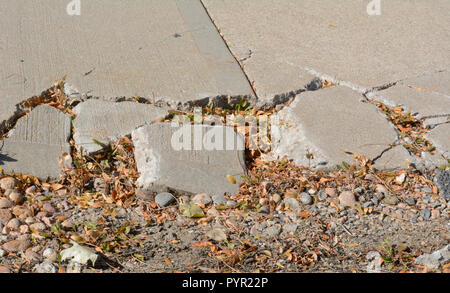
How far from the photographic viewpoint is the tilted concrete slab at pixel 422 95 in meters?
2.68

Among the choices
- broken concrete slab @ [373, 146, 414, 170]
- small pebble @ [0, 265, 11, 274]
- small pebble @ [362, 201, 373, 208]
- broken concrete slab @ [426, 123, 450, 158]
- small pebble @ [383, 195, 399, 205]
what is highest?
broken concrete slab @ [426, 123, 450, 158]

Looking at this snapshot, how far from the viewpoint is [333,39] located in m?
3.32

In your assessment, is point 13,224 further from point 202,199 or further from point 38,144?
point 202,199

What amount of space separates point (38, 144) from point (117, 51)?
0.88m

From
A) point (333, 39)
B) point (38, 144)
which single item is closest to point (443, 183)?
point (333, 39)

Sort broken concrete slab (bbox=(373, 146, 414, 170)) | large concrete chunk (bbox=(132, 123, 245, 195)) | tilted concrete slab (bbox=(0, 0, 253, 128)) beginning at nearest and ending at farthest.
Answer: large concrete chunk (bbox=(132, 123, 245, 195))
broken concrete slab (bbox=(373, 146, 414, 170))
tilted concrete slab (bbox=(0, 0, 253, 128))

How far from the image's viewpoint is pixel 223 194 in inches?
87.4

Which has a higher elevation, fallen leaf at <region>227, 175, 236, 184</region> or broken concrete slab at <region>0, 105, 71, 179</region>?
broken concrete slab at <region>0, 105, 71, 179</region>

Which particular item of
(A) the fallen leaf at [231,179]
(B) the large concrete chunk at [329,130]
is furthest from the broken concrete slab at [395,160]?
(A) the fallen leaf at [231,179]

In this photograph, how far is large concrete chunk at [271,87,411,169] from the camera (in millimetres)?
2381

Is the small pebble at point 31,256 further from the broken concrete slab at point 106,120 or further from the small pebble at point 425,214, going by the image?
the small pebble at point 425,214

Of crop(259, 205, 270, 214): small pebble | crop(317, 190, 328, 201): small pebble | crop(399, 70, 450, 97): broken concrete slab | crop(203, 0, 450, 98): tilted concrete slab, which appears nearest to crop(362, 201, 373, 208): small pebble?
crop(317, 190, 328, 201): small pebble

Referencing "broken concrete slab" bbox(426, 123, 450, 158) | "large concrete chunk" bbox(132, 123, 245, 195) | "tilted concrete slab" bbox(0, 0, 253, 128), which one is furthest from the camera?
"tilted concrete slab" bbox(0, 0, 253, 128)

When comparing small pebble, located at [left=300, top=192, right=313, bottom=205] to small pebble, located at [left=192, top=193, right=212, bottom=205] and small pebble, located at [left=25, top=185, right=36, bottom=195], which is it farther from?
small pebble, located at [left=25, top=185, right=36, bottom=195]
